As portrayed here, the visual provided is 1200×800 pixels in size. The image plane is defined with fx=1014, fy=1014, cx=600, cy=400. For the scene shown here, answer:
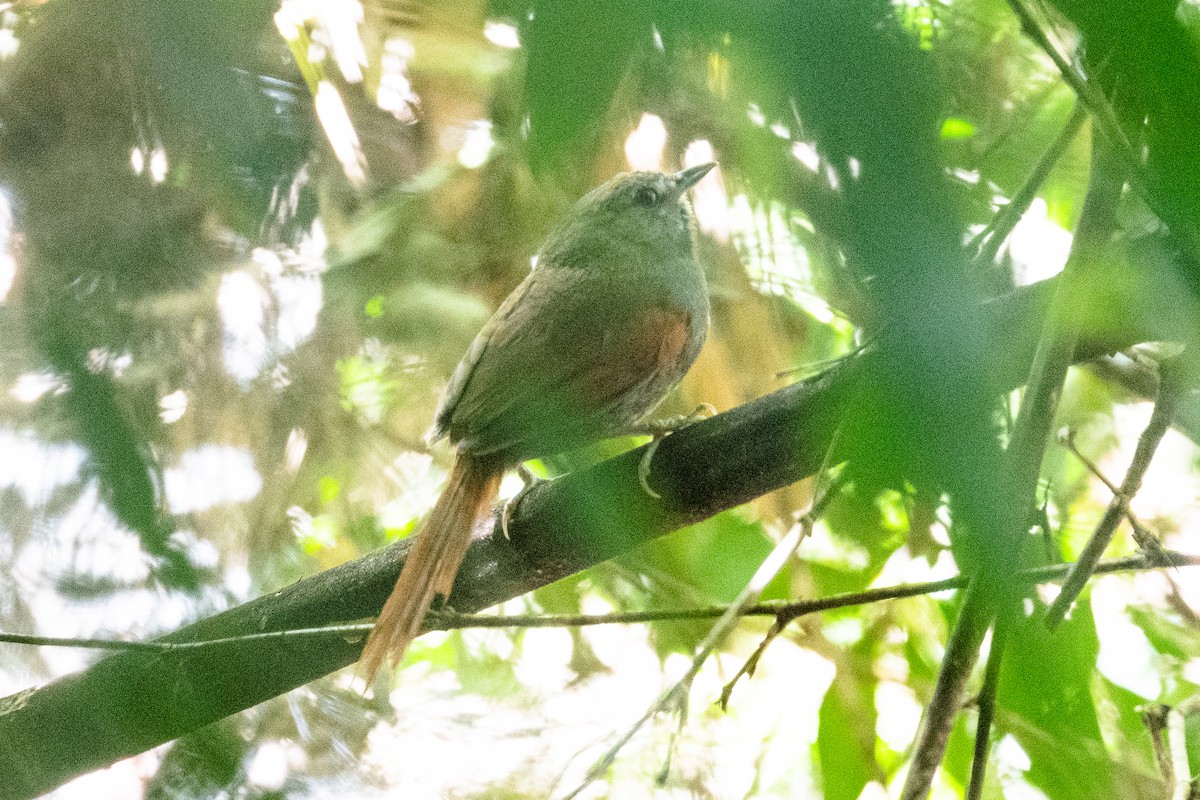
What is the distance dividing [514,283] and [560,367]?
40.5 inches

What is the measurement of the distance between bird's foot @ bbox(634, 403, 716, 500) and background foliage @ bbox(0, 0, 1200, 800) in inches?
5.0

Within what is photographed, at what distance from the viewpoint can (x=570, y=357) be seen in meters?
1.66

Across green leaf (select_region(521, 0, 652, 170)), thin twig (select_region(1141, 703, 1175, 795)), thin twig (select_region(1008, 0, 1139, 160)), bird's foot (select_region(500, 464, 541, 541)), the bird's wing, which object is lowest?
thin twig (select_region(1141, 703, 1175, 795))

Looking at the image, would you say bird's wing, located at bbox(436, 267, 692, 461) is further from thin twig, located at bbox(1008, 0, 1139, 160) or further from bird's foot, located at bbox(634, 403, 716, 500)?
thin twig, located at bbox(1008, 0, 1139, 160)

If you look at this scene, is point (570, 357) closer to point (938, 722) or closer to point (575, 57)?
point (938, 722)

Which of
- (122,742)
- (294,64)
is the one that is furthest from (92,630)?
(294,64)

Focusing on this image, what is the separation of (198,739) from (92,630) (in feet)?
0.70

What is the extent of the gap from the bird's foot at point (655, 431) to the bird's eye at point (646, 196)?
0.46 metres

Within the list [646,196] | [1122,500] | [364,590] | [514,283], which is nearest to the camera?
[1122,500]

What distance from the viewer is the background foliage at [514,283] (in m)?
0.34

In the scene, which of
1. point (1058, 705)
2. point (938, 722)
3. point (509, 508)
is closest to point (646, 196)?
point (509, 508)

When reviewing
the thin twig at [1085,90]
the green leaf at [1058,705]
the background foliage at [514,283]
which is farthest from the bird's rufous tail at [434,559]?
the thin twig at [1085,90]

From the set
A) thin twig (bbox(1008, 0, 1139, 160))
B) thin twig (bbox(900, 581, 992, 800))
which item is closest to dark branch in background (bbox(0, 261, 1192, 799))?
thin twig (bbox(900, 581, 992, 800))

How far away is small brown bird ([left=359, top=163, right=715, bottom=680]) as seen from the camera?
4.96 ft
